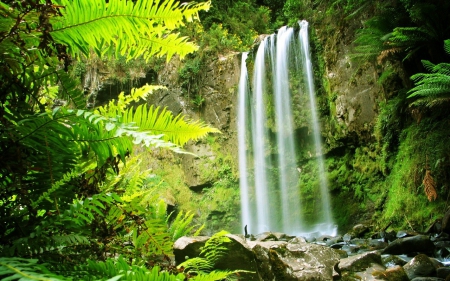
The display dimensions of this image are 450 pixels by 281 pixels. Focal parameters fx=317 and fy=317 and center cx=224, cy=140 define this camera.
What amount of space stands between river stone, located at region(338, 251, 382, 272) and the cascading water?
6.34m

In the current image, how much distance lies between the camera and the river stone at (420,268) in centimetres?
337

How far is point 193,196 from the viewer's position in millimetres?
12305

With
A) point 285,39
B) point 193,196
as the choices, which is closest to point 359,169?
point 285,39

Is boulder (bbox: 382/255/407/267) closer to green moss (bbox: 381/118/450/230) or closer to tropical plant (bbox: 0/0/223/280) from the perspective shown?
green moss (bbox: 381/118/450/230)

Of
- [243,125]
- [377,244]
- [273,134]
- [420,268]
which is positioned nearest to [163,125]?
[420,268]

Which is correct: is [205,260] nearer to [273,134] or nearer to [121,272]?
[121,272]

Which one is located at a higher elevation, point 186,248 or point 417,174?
point 417,174

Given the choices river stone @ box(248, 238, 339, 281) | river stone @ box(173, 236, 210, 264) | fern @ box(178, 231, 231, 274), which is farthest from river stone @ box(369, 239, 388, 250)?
fern @ box(178, 231, 231, 274)

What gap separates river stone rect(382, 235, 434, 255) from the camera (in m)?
4.23

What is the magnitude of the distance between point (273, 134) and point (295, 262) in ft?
27.7

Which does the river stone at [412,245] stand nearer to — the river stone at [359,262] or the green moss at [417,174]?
the river stone at [359,262]

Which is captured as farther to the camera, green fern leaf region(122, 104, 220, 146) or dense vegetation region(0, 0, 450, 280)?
green fern leaf region(122, 104, 220, 146)

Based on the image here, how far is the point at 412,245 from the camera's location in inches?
170

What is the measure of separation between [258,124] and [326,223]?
4.44 metres
